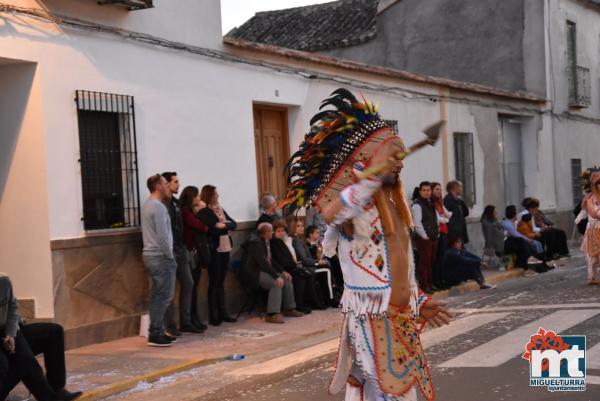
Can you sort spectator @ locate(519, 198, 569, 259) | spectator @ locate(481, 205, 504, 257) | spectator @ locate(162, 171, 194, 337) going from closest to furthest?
1. spectator @ locate(162, 171, 194, 337)
2. spectator @ locate(481, 205, 504, 257)
3. spectator @ locate(519, 198, 569, 259)

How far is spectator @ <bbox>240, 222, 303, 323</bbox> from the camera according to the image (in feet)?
38.8

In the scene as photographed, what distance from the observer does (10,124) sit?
33.1 ft

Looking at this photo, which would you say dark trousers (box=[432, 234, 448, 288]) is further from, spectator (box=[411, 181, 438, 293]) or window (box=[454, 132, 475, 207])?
window (box=[454, 132, 475, 207])

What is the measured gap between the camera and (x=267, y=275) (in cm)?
1183

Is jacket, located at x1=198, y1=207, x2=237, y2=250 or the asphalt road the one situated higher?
jacket, located at x1=198, y1=207, x2=237, y2=250

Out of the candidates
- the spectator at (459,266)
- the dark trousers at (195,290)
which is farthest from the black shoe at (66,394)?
the spectator at (459,266)

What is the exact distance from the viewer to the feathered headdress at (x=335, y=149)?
5.05 metres

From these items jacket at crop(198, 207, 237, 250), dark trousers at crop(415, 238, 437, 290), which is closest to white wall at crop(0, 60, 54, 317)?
jacket at crop(198, 207, 237, 250)

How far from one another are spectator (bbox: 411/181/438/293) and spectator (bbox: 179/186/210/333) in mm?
4059

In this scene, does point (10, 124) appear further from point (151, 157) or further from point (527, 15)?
point (527, 15)

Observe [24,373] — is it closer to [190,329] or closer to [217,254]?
[190,329]

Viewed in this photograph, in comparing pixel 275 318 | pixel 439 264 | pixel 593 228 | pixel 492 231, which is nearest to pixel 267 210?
pixel 275 318

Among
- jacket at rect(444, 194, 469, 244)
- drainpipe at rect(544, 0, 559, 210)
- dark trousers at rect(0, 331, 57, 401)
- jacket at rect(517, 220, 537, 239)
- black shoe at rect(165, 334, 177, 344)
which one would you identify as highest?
drainpipe at rect(544, 0, 559, 210)

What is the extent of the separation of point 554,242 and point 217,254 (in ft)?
34.0
